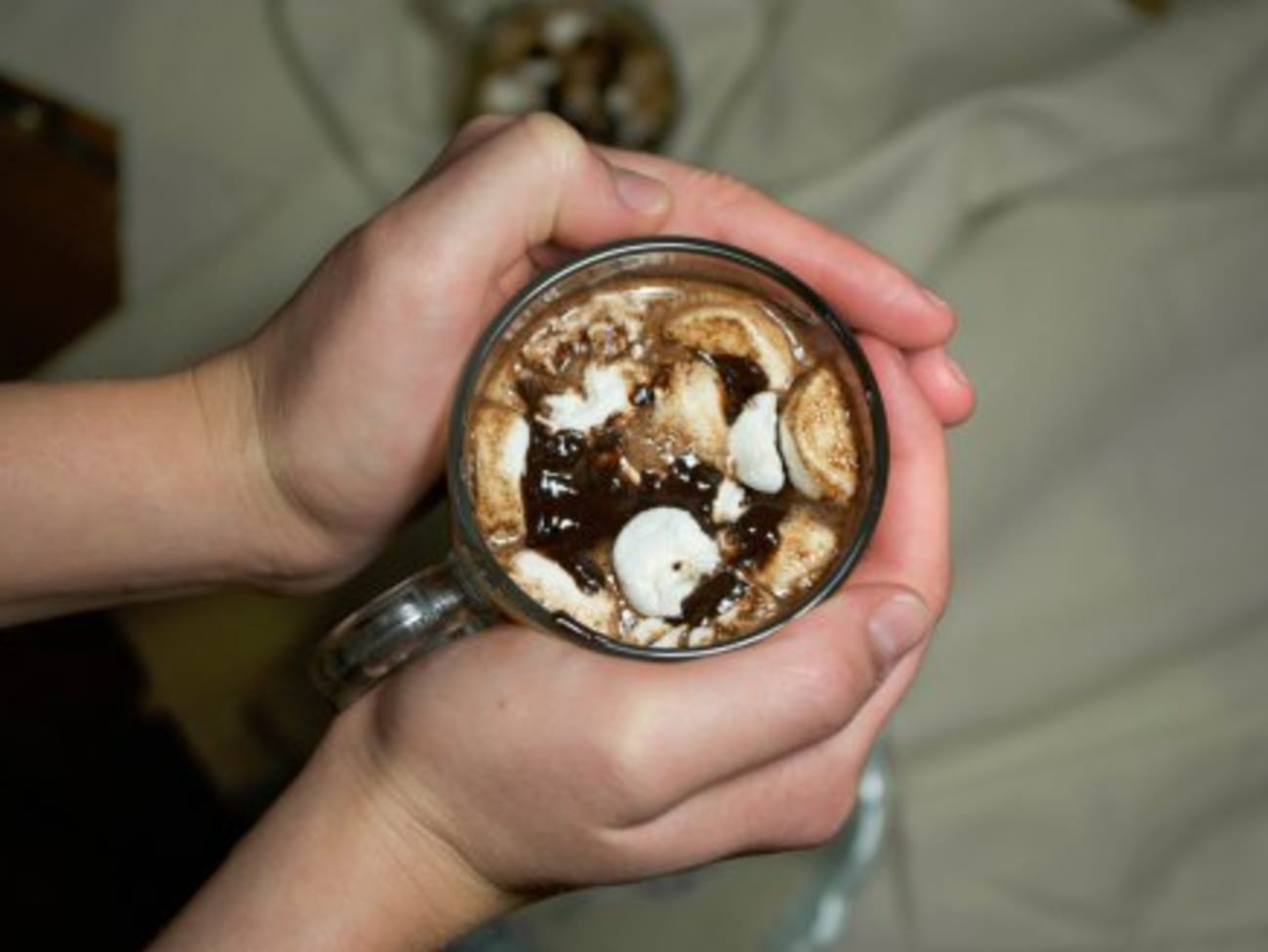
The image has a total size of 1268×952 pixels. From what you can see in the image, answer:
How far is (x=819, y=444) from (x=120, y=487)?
0.40 m

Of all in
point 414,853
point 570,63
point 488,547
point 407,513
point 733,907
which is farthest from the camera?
point 570,63

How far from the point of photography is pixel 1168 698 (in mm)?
1145

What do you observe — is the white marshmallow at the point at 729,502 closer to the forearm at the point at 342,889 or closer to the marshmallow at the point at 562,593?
the marshmallow at the point at 562,593

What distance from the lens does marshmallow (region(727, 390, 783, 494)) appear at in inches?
27.5

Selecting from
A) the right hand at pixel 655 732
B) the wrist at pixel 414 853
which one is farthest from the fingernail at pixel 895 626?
the wrist at pixel 414 853

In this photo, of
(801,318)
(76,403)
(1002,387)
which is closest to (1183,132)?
(1002,387)

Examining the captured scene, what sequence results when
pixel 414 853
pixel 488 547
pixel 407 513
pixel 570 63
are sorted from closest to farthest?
pixel 488 547 → pixel 414 853 → pixel 407 513 → pixel 570 63

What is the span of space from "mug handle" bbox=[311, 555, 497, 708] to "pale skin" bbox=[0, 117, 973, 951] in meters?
0.02

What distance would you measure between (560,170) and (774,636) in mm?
269

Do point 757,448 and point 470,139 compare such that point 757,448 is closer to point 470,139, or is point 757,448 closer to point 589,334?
point 589,334

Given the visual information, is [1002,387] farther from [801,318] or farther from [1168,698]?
[801,318]

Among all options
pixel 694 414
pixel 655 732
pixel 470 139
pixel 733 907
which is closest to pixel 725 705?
pixel 655 732

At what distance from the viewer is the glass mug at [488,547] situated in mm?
667

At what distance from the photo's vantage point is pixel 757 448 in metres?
0.70
